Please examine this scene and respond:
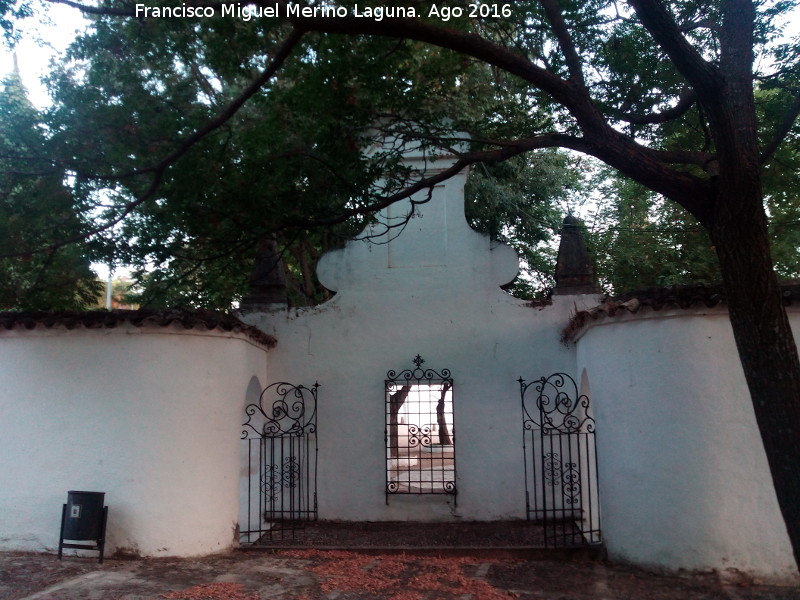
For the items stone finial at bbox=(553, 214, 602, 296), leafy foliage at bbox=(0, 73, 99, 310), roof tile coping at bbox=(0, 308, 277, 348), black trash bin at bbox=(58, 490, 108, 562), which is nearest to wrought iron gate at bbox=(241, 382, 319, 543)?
roof tile coping at bbox=(0, 308, 277, 348)

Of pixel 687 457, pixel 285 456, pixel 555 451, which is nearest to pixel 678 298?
pixel 687 457

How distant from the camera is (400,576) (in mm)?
7129

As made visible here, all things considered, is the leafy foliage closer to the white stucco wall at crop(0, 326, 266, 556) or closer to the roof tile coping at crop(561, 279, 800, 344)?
the white stucco wall at crop(0, 326, 266, 556)

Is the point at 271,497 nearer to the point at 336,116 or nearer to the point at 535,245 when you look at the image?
the point at 336,116

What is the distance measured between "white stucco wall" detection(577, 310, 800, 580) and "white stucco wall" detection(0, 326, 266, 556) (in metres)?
4.63

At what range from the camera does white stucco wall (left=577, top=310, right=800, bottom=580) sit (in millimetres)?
6516

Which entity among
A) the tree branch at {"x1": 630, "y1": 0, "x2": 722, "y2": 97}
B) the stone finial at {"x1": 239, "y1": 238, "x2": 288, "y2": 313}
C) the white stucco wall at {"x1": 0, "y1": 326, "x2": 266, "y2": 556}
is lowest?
the white stucco wall at {"x1": 0, "y1": 326, "x2": 266, "y2": 556}

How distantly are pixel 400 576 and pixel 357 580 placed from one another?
1.56 ft

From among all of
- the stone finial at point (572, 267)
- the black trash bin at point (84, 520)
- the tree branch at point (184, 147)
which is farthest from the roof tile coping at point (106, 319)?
the stone finial at point (572, 267)

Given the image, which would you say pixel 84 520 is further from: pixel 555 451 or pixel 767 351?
pixel 767 351

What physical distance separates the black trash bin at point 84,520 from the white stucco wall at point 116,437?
166 mm

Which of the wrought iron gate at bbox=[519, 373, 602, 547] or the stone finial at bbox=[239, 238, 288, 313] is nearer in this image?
the wrought iron gate at bbox=[519, 373, 602, 547]

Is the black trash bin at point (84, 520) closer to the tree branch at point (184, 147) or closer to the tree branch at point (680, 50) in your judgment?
the tree branch at point (184, 147)

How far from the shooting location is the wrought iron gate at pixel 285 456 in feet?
31.5
